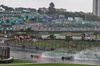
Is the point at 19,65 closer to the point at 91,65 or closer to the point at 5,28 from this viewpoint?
the point at 91,65

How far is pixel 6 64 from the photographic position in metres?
45.0

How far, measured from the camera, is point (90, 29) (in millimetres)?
163000

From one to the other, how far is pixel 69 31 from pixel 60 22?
27.2m

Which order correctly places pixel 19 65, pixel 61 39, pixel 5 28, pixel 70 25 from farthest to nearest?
pixel 70 25
pixel 5 28
pixel 61 39
pixel 19 65

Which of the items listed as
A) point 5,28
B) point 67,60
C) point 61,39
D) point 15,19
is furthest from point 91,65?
point 15,19

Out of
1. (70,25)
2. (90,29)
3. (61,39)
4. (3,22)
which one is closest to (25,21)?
(3,22)

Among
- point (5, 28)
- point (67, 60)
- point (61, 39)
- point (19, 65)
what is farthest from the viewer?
point (5, 28)

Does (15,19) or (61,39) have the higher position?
(15,19)

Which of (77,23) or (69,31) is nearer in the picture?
(69,31)

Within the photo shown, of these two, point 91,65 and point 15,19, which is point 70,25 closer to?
point 15,19

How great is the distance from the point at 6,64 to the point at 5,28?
324 ft

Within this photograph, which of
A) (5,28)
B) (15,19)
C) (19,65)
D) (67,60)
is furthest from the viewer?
(15,19)

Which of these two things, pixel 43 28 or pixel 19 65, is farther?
pixel 43 28

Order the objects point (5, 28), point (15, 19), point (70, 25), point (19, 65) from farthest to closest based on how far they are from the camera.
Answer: point (70, 25) < point (15, 19) < point (5, 28) < point (19, 65)
